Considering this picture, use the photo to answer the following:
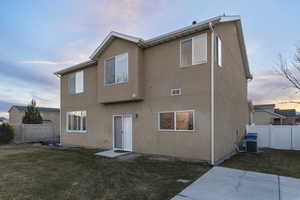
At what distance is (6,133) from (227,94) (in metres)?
19.2

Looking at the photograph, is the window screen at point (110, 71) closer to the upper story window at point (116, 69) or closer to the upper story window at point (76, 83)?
the upper story window at point (116, 69)

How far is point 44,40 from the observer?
500 inches

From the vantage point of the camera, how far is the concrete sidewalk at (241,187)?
390 cm

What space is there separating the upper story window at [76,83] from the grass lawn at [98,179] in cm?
638

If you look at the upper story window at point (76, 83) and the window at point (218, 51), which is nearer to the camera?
the window at point (218, 51)

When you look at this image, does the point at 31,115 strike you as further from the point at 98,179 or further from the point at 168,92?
the point at 98,179

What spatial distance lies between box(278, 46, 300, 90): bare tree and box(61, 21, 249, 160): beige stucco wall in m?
2.41

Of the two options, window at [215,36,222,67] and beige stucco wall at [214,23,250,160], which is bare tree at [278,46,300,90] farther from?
window at [215,36,222,67]

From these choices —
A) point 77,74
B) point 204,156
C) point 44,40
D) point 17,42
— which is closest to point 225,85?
point 204,156

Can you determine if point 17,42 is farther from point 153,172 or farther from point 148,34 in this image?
point 153,172

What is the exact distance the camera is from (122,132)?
9961mm

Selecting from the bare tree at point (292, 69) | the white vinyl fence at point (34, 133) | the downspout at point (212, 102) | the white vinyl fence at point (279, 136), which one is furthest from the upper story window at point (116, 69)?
the white vinyl fence at point (34, 133)

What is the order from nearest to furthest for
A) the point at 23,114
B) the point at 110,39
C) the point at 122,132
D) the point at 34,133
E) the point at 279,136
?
the point at 110,39 < the point at 122,132 < the point at 279,136 < the point at 34,133 < the point at 23,114

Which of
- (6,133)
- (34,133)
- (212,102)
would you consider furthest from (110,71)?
(34,133)
